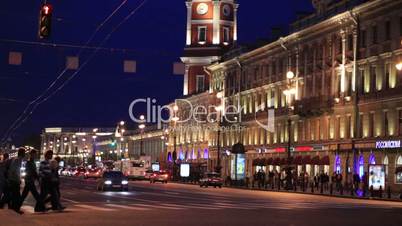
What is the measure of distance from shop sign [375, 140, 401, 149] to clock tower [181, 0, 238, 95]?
57703 millimetres

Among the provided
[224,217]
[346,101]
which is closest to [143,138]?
[346,101]

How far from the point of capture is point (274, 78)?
298 feet

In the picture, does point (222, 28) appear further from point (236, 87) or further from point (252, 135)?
point (252, 135)

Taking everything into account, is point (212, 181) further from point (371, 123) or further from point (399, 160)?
point (399, 160)

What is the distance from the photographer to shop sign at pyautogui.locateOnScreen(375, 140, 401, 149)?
63.7 meters

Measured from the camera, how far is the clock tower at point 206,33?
407ft

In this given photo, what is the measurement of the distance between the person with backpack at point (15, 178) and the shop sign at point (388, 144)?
42.0 metres

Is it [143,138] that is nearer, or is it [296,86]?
[296,86]

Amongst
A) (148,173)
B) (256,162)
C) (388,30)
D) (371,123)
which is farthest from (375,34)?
(148,173)

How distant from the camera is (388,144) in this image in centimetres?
6506

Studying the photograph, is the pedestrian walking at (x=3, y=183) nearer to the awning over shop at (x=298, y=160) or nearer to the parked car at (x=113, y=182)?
the parked car at (x=113, y=182)

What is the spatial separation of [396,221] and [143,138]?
456 feet

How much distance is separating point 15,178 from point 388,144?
144 feet

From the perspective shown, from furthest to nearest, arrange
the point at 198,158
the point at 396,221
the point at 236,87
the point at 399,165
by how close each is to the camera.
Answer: the point at 198,158 → the point at 236,87 → the point at 399,165 → the point at 396,221
